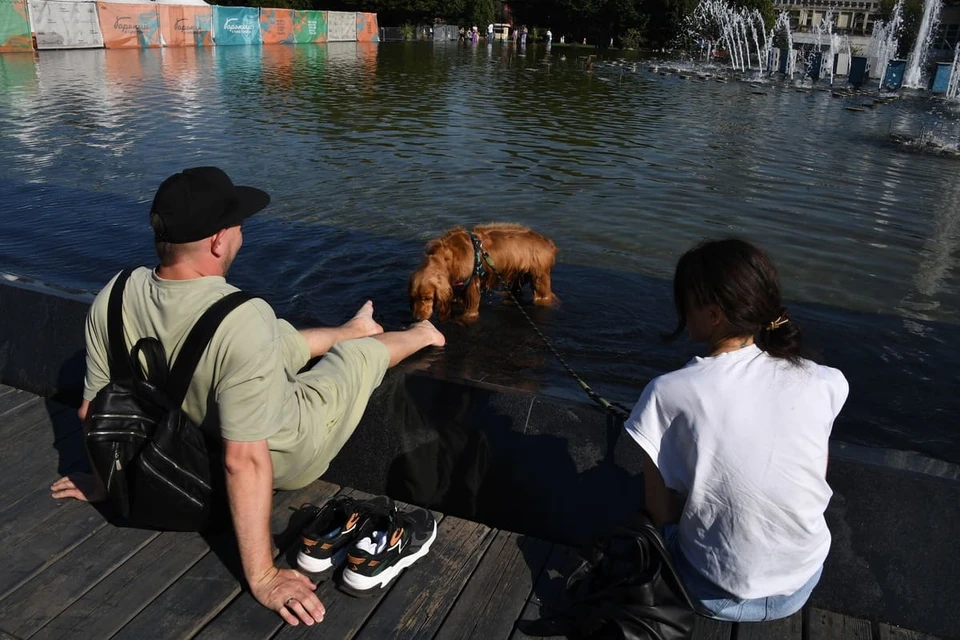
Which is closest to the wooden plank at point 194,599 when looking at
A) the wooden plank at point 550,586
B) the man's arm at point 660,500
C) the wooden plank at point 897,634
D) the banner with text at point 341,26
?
the wooden plank at point 550,586

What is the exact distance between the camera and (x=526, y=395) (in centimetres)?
323

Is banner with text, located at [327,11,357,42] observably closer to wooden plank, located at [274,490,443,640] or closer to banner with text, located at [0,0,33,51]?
banner with text, located at [0,0,33,51]

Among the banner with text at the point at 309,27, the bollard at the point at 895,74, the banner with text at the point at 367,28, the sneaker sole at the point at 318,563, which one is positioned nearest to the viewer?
the sneaker sole at the point at 318,563

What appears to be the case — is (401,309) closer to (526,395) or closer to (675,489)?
(526,395)

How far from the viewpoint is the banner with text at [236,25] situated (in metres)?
44.7

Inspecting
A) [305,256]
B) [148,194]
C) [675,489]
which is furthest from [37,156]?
[675,489]

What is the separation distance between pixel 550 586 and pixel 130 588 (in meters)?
1.57

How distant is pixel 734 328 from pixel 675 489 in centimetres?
58

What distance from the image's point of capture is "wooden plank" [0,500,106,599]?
286 cm

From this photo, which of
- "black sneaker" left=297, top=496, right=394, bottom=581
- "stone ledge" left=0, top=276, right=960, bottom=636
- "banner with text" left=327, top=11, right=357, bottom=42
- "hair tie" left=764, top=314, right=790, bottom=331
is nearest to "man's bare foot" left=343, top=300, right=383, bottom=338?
"stone ledge" left=0, top=276, right=960, bottom=636

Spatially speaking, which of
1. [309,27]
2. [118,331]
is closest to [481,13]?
[309,27]

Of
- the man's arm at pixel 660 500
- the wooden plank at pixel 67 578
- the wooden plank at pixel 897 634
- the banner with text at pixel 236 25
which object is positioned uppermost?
the banner with text at pixel 236 25

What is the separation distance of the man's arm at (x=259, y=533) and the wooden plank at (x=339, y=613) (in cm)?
3

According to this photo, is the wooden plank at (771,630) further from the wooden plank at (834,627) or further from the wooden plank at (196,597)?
the wooden plank at (196,597)
